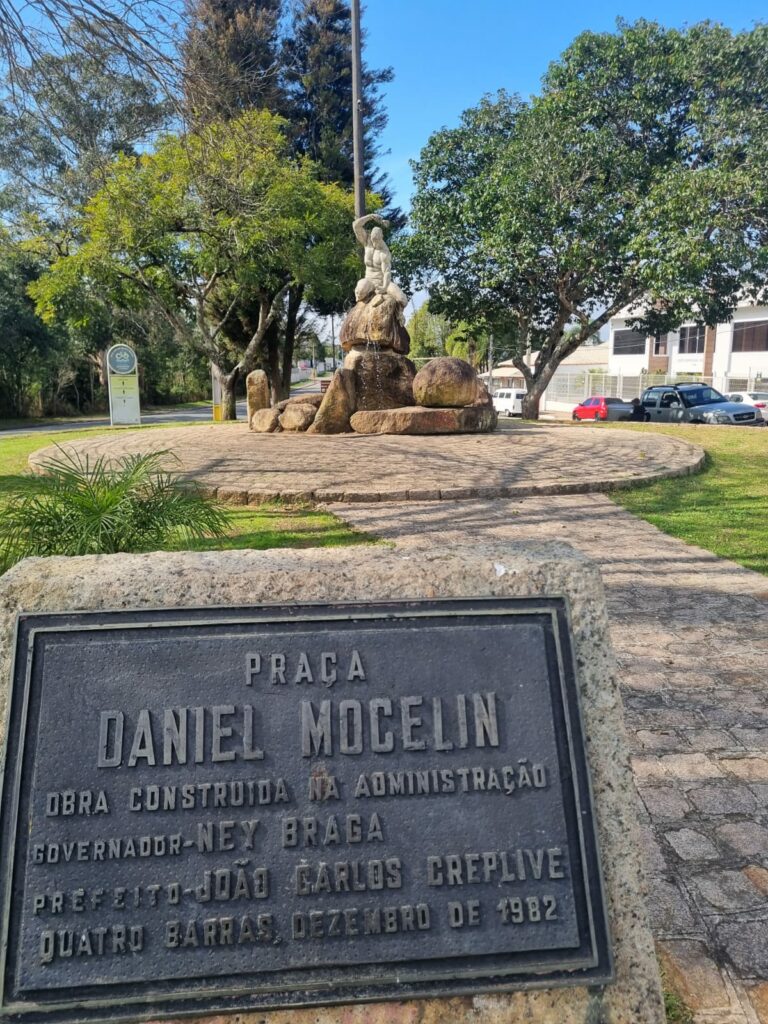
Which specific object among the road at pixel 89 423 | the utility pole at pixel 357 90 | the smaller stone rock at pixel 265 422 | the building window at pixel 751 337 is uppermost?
the utility pole at pixel 357 90

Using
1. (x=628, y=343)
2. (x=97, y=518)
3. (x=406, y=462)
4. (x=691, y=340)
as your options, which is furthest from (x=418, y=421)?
(x=628, y=343)

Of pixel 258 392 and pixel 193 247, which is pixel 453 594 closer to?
pixel 258 392

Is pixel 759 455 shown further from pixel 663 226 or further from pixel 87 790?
pixel 87 790

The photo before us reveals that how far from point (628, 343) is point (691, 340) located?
18.9 ft

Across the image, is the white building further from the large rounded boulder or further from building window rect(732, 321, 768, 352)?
the large rounded boulder

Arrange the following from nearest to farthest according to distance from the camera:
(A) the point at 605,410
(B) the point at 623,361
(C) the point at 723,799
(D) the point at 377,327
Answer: (C) the point at 723,799 → (D) the point at 377,327 → (A) the point at 605,410 → (B) the point at 623,361

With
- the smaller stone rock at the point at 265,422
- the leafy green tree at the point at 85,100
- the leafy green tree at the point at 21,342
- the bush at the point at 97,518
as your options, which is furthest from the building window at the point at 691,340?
the bush at the point at 97,518

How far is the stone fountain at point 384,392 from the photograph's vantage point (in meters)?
12.0

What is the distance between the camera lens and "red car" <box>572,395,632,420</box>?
25422mm

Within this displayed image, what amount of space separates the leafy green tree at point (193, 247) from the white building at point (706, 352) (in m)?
13.3

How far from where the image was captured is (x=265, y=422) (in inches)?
510

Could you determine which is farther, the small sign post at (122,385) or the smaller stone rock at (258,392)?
the small sign post at (122,385)

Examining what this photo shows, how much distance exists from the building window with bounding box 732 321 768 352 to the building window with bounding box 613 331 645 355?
879 centimetres

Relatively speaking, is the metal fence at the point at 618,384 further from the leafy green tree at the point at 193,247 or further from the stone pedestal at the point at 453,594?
the stone pedestal at the point at 453,594
